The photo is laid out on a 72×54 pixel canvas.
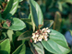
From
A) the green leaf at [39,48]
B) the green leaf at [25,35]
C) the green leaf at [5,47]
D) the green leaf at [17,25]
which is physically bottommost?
the green leaf at [39,48]

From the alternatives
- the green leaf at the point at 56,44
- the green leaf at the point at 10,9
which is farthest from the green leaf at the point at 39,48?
the green leaf at the point at 10,9

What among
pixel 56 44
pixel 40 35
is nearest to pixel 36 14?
pixel 40 35

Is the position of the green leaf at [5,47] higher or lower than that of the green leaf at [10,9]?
lower

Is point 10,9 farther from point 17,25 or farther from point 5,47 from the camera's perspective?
point 5,47

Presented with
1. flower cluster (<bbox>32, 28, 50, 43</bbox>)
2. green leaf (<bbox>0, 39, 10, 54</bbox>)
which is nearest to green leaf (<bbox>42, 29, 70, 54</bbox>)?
flower cluster (<bbox>32, 28, 50, 43</bbox>)

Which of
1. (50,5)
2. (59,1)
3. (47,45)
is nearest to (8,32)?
(47,45)

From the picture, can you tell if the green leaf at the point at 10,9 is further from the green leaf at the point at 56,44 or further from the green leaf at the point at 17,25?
the green leaf at the point at 56,44

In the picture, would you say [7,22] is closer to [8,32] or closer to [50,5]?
[8,32]

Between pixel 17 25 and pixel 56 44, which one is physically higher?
pixel 17 25

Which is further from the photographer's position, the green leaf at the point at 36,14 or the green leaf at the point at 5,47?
the green leaf at the point at 36,14
